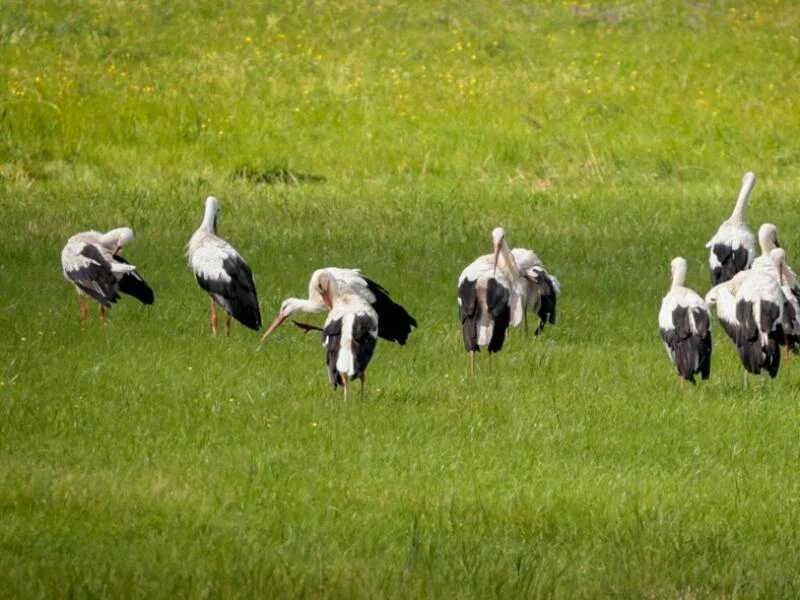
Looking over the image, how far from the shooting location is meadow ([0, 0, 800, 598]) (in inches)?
327

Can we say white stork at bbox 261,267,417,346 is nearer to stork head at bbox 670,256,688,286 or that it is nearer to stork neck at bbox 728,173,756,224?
stork head at bbox 670,256,688,286

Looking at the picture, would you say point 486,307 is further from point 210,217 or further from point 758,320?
point 210,217

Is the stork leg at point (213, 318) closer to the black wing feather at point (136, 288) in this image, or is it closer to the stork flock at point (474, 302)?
the stork flock at point (474, 302)

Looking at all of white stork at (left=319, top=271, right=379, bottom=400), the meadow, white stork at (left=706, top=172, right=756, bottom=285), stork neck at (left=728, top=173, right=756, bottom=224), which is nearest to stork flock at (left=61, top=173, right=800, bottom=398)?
white stork at (left=319, top=271, right=379, bottom=400)

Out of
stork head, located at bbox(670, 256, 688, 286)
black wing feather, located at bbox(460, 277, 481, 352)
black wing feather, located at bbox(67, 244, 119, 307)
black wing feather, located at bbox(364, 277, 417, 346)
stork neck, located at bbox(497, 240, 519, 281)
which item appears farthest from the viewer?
black wing feather, located at bbox(67, 244, 119, 307)

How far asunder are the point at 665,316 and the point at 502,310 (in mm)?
1168

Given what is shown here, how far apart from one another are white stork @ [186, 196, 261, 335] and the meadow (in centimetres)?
21

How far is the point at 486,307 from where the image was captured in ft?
42.5

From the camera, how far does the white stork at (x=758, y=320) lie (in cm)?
1227

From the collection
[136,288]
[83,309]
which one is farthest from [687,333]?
[83,309]

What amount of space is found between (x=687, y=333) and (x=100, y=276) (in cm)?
462

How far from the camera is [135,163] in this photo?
2611 cm

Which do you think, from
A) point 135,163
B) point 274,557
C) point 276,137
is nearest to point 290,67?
point 276,137

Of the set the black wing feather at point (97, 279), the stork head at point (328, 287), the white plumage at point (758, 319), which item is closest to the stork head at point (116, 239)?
the black wing feather at point (97, 279)
